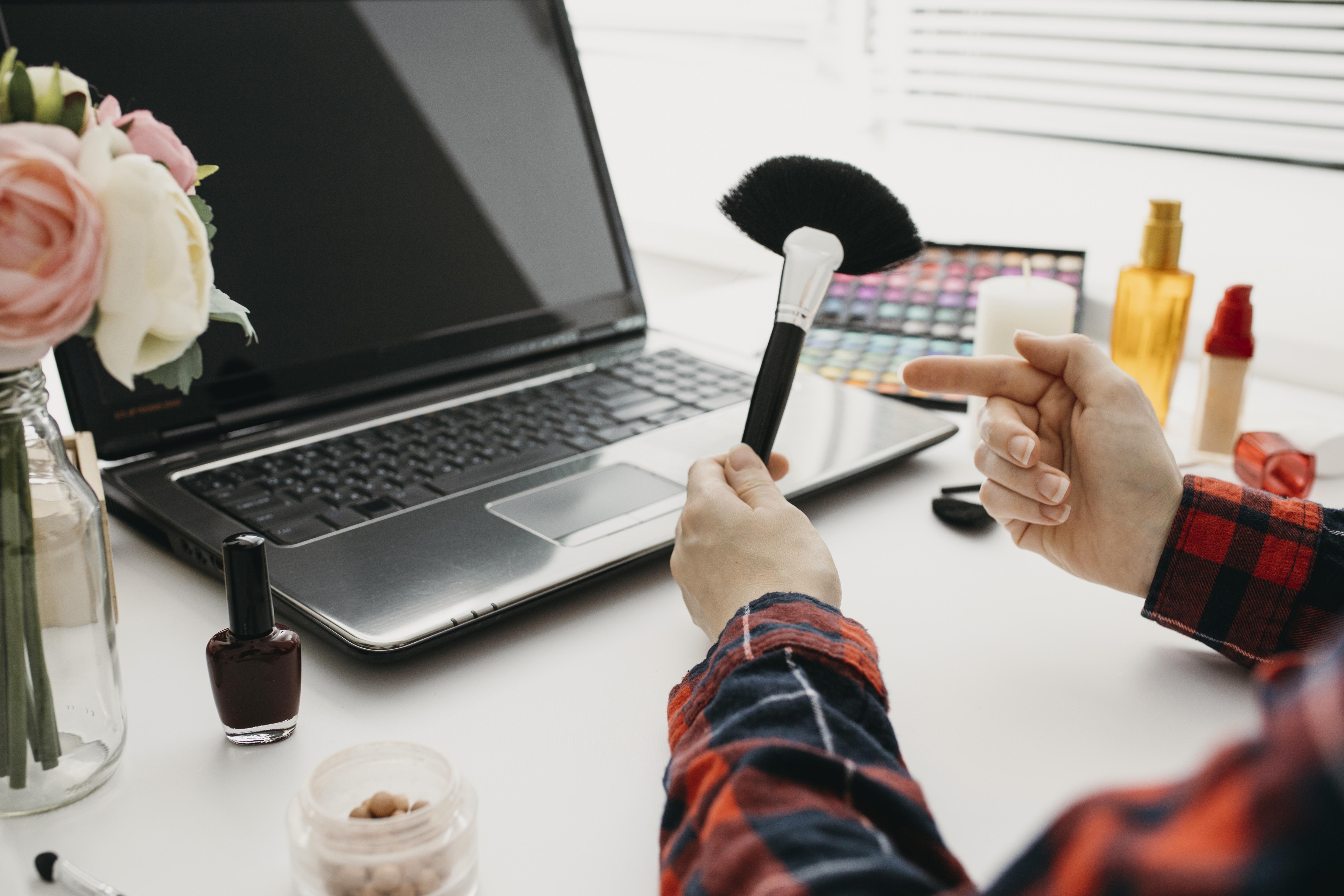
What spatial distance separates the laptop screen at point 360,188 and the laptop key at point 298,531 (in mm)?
146

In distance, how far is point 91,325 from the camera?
1.38 feet

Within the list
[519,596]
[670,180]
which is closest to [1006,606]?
[519,596]

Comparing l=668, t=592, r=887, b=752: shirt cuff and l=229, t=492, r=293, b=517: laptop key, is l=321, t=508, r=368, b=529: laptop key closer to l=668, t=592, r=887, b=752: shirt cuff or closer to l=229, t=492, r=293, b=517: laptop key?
l=229, t=492, r=293, b=517: laptop key

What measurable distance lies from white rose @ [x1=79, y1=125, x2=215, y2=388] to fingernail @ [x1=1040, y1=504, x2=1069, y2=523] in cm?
49

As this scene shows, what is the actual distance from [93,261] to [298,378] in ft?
1.51

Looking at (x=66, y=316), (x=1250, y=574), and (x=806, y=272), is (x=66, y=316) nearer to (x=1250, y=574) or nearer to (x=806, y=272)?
(x=806, y=272)

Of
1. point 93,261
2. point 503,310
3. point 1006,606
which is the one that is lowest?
point 1006,606

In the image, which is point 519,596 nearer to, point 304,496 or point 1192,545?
point 304,496

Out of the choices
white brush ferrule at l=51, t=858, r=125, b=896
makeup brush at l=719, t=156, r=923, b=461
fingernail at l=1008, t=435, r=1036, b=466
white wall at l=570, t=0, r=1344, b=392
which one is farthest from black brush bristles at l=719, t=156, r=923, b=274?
white wall at l=570, t=0, r=1344, b=392

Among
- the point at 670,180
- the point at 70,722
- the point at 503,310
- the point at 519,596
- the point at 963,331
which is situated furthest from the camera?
the point at 670,180

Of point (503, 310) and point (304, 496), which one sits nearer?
point (304, 496)

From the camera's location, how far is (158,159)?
44cm

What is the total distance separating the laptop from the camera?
2.21 feet

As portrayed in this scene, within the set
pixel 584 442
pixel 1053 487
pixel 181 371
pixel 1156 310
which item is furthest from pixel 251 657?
pixel 1156 310
